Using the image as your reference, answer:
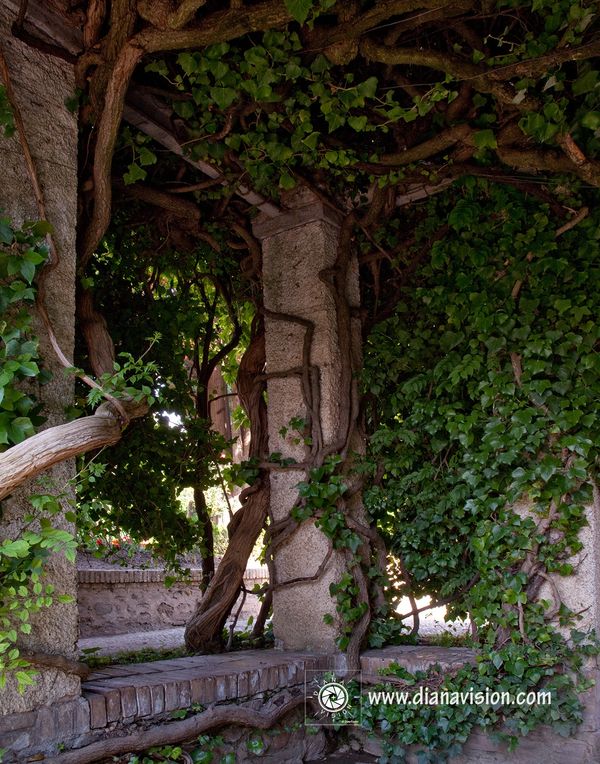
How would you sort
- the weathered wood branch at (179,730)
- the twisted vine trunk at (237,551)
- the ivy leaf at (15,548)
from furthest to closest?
the twisted vine trunk at (237,551) → the weathered wood branch at (179,730) → the ivy leaf at (15,548)

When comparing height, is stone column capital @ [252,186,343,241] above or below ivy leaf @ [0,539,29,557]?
above

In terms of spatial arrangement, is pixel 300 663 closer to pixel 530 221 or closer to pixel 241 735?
pixel 241 735

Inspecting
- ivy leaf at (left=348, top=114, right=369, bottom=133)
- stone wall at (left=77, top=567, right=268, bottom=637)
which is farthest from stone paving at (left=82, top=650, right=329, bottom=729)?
stone wall at (left=77, top=567, right=268, bottom=637)

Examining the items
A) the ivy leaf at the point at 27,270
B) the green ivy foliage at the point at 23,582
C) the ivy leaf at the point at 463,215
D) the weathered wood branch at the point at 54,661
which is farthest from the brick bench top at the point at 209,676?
the ivy leaf at the point at 463,215

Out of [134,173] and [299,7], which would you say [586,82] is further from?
[134,173]

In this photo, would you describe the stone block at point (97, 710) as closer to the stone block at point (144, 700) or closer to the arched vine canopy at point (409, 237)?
the stone block at point (144, 700)

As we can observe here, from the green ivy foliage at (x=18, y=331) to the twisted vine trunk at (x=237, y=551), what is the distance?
1.83m

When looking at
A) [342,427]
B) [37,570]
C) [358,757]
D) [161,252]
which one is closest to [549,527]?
[342,427]

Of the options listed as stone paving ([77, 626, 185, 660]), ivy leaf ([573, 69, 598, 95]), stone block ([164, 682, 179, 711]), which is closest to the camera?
stone block ([164, 682, 179, 711])

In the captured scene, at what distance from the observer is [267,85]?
3141 mm

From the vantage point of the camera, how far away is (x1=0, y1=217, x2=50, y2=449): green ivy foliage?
7.70ft

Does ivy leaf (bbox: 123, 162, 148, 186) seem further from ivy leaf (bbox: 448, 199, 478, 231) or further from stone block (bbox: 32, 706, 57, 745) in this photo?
stone block (bbox: 32, 706, 57, 745)

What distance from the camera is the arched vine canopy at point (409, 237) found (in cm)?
303

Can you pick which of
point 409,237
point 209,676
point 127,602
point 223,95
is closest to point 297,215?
point 409,237
